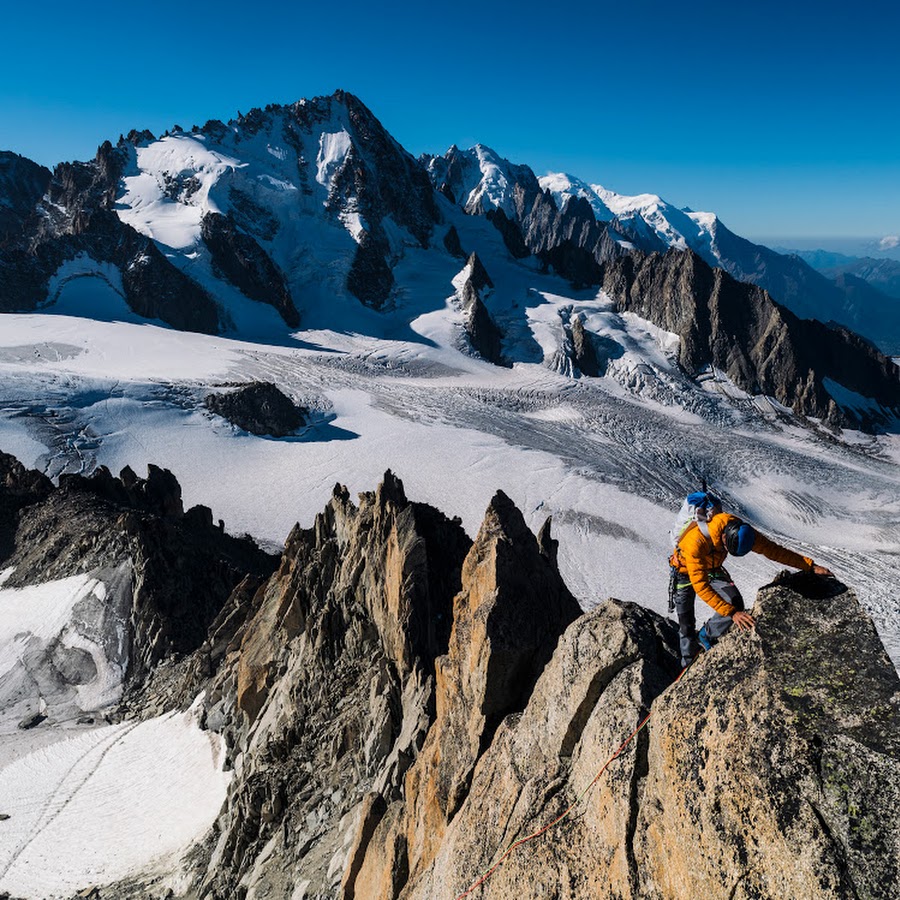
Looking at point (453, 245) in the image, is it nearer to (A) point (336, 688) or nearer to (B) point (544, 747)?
(A) point (336, 688)

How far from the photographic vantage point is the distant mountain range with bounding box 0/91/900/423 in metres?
116

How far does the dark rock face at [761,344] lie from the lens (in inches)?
4402

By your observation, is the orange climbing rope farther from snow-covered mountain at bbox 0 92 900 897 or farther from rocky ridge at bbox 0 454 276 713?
rocky ridge at bbox 0 454 276 713

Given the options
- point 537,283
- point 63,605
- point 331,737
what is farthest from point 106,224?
point 331,737

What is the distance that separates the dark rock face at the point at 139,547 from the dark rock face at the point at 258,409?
29.8m

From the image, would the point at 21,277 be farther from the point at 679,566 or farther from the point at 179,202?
the point at 679,566

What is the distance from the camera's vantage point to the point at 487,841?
7523 mm

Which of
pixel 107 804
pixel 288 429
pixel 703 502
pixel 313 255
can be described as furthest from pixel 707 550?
pixel 313 255

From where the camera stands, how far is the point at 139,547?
3431 cm

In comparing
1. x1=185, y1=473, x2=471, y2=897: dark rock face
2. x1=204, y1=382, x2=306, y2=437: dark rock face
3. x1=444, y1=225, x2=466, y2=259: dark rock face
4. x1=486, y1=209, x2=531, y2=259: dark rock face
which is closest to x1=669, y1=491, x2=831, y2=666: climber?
x1=185, y1=473, x2=471, y2=897: dark rock face

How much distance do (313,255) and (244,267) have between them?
743 inches

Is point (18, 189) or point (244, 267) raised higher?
point (18, 189)

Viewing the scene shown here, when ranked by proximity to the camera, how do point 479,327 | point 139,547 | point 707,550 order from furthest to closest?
point 479,327, point 139,547, point 707,550

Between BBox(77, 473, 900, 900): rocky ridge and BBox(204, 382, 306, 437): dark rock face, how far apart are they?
63098 millimetres
